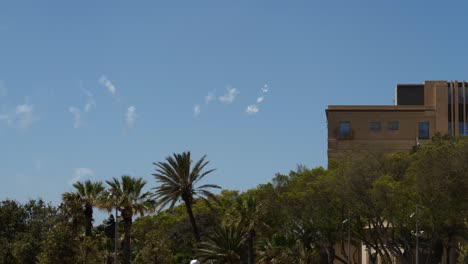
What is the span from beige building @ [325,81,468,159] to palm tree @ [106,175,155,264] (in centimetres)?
3966

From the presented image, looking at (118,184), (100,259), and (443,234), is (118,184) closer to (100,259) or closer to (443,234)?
(100,259)

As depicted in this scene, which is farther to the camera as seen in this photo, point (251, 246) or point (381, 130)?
point (381, 130)

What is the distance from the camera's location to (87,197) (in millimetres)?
78875

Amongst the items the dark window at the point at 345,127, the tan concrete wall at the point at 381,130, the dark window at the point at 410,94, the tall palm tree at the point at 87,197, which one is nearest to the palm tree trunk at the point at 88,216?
the tall palm tree at the point at 87,197

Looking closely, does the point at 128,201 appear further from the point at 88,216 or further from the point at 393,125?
the point at 393,125

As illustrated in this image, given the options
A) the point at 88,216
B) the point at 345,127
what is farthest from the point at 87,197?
the point at 345,127

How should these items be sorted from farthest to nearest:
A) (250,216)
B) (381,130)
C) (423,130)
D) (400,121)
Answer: (381,130)
(400,121)
(423,130)
(250,216)

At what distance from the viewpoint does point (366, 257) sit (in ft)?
323

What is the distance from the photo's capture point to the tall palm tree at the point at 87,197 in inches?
3071

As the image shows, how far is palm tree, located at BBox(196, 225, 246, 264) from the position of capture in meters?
78.2

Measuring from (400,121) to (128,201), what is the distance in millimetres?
48490

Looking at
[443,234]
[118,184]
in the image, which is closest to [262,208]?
[118,184]

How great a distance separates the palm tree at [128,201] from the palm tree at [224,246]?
622cm

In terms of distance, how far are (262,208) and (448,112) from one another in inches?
1762
